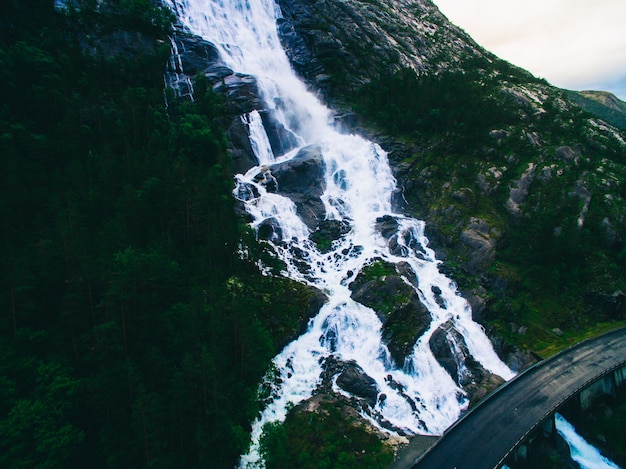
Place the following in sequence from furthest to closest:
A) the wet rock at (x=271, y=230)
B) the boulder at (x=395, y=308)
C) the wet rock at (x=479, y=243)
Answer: the wet rock at (x=479, y=243) → the wet rock at (x=271, y=230) → the boulder at (x=395, y=308)

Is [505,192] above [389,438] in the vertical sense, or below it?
above

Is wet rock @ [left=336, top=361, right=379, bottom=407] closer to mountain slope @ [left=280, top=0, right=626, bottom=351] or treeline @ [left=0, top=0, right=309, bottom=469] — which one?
treeline @ [left=0, top=0, right=309, bottom=469]

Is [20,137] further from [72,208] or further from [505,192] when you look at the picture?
[505,192]

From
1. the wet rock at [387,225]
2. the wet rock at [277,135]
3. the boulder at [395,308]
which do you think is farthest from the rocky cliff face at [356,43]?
the boulder at [395,308]

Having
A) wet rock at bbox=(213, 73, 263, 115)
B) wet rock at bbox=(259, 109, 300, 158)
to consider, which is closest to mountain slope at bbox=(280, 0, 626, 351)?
wet rock at bbox=(259, 109, 300, 158)

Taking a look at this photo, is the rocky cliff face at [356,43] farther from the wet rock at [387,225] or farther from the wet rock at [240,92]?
the wet rock at [387,225]

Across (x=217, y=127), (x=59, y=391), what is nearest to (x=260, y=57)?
(x=217, y=127)
